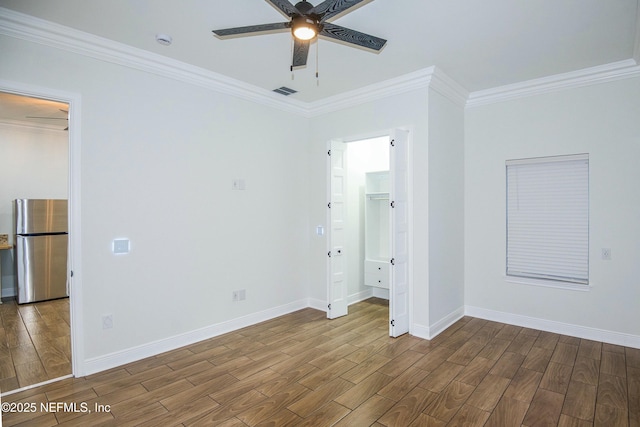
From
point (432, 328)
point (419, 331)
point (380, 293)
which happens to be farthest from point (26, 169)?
point (432, 328)

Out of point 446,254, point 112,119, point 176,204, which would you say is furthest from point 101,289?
point 446,254

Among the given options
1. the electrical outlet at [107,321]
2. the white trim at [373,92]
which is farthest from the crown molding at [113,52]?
the electrical outlet at [107,321]

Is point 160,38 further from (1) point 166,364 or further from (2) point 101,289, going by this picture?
(1) point 166,364

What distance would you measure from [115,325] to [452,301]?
154 inches

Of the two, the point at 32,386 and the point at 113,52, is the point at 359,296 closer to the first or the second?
the point at 32,386

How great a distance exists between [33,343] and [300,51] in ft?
13.9

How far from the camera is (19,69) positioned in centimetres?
279

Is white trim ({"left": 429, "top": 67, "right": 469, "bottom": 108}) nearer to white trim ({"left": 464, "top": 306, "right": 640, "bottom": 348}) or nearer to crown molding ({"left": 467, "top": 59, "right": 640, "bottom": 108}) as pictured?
crown molding ({"left": 467, "top": 59, "right": 640, "bottom": 108})

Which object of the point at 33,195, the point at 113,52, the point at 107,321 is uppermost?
the point at 113,52

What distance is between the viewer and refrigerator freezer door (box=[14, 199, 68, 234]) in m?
5.55

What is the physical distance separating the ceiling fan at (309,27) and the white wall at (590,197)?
268cm

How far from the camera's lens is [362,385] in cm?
295

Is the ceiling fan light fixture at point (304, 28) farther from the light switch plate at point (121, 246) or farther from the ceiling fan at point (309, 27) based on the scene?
the light switch plate at point (121, 246)

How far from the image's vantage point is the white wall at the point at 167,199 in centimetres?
310
